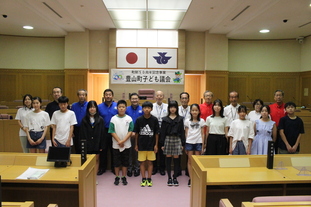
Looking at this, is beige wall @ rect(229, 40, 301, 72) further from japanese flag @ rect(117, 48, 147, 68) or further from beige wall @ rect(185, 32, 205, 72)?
japanese flag @ rect(117, 48, 147, 68)

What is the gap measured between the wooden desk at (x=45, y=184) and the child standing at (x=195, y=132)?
5.26ft

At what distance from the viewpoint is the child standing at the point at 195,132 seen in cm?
356

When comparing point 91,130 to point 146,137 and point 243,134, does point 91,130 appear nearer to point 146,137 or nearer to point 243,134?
point 146,137

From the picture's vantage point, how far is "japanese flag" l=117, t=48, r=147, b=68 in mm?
7762

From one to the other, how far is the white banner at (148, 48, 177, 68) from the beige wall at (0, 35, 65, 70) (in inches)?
128

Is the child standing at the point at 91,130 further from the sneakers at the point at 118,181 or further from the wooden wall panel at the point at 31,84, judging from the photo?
the wooden wall panel at the point at 31,84

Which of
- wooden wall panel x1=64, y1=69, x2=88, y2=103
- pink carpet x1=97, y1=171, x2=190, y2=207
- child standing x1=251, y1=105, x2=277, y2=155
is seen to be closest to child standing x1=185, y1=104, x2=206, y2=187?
pink carpet x1=97, y1=171, x2=190, y2=207

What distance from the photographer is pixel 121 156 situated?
363 centimetres

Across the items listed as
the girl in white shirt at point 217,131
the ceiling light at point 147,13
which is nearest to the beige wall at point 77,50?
the ceiling light at point 147,13

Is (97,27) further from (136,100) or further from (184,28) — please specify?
(136,100)

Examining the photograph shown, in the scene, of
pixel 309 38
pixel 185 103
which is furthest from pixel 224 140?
pixel 309 38

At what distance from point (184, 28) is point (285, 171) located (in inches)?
240

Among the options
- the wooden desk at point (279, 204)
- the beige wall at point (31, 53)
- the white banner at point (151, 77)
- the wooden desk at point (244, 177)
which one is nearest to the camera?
the wooden desk at point (279, 204)

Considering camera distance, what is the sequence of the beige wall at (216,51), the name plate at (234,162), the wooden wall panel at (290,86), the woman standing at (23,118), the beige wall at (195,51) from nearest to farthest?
the name plate at (234,162), the woman standing at (23,118), the beige wall at (216,51), the beige wall at (195,51), the wooden wall panel at (290,86)
